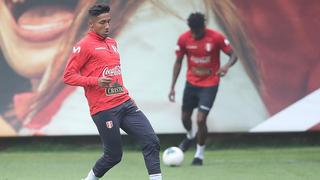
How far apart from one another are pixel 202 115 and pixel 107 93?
3442 millimetres

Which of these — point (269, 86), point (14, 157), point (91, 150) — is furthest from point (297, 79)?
point (14, 157)

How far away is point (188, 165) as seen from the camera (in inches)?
449

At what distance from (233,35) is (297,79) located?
123 centimetres

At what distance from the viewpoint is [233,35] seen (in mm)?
12820

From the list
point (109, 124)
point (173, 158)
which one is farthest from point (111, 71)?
point (173, 158)

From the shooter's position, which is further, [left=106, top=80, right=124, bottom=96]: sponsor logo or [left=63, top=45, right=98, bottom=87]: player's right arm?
[left=106, top=80, right=124, bottom=96]: sponsor logo

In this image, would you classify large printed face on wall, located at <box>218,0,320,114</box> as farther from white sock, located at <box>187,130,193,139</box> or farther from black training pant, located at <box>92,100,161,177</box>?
black training pant, located at <box>92,100,161,177</box>

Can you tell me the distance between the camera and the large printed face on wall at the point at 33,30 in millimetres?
12750

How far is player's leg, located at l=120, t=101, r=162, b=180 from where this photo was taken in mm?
8078

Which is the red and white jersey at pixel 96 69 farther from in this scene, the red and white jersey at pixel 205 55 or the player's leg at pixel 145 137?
the red and white jersey at pixel 205 55

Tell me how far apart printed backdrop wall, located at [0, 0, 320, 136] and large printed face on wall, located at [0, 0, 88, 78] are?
2 centimetres

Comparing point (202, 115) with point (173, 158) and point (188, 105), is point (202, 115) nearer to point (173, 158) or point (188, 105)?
point (188, 105)

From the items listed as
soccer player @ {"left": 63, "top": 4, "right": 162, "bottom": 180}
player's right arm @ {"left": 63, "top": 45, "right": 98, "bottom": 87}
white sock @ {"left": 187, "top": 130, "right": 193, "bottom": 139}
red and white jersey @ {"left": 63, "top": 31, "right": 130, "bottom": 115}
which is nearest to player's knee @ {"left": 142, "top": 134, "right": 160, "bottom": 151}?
soccer player @ {"left": 63, "top": 4, "right": 162, "bottom": 180}

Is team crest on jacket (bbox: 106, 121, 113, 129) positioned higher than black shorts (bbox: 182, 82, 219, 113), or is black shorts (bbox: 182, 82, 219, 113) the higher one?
team crest on jacket (bbox: 106, 121, 113, 129)
